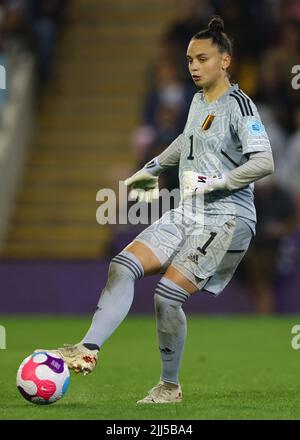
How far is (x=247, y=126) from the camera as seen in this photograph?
6949 millimetres

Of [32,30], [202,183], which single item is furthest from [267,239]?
[202,183]

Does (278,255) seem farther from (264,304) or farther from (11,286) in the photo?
(11,286)

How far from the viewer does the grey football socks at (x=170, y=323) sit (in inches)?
275

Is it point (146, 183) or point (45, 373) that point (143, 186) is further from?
point (45, 373)

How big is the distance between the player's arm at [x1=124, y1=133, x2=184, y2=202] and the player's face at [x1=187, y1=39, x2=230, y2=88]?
19.8 inches

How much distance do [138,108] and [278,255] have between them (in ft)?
16.9

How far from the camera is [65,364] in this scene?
674cm

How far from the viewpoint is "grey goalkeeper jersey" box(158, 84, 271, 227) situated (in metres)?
7.06

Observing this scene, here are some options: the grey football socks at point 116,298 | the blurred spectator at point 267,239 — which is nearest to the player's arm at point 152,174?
the grey football socks at point 116,298

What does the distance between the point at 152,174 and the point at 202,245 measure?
30.6 inches

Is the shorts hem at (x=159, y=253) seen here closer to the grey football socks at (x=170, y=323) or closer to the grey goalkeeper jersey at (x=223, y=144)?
the grey football socks at (x=170, y=323)

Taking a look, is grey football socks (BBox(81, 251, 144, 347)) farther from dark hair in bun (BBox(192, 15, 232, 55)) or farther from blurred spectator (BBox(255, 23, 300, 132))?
blurred spectator (BBox(255, 23, 300, 132))

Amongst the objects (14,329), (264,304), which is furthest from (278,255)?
(14,329)
